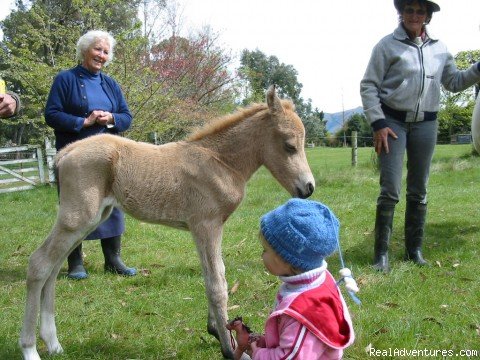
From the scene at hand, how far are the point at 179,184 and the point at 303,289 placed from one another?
1.38 m

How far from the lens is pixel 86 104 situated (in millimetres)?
4484

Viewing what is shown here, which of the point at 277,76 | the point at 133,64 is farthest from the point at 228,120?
the point at 277,76

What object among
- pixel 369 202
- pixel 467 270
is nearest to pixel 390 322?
pixel 467 270

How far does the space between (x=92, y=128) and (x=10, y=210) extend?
18.0 feet

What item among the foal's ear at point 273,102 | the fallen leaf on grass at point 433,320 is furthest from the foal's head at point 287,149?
the fallen leaf on grass at point 433,320

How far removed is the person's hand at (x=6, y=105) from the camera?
3203mm

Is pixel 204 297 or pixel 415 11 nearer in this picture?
pixel 204 297

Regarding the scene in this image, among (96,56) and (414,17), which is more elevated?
(414,17)

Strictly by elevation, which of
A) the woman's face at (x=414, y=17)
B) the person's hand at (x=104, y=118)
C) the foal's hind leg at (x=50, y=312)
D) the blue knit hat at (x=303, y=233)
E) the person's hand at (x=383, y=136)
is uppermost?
the woman's face at (x=414, y=17)

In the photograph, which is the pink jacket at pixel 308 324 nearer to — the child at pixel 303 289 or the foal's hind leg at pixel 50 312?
the child at pixel 303 289

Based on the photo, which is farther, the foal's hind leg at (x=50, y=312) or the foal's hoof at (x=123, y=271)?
the foal's hoof at (x=123, y=271)

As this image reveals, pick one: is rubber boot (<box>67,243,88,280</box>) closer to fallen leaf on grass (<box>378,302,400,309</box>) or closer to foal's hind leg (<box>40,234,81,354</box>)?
foal's hind leg (<box>40,234,81,354</box>)

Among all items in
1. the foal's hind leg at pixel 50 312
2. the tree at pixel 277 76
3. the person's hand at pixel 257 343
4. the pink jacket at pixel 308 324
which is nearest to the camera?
the pink jacket at pixel 308 324

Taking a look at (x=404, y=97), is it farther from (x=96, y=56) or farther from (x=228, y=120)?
(x=96, y=56)
